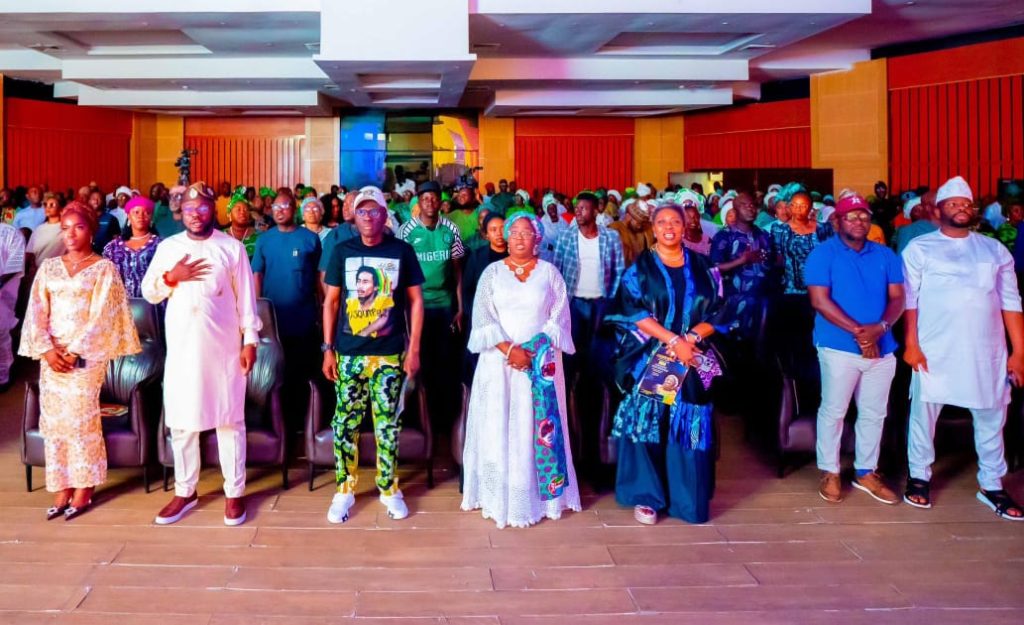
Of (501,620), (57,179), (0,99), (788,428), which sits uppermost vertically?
(0,99)

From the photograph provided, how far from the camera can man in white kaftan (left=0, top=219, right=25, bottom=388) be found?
6234 millimetres

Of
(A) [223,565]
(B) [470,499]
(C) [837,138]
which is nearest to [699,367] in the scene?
(B) [470,499]

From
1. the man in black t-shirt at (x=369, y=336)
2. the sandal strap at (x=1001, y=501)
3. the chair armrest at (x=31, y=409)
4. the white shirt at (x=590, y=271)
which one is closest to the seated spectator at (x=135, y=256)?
the chair armrest at (x=31, y=409)

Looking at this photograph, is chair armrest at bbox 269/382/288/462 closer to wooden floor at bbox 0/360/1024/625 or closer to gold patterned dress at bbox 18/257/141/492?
wooden floor at bbox 0/360/1024/625

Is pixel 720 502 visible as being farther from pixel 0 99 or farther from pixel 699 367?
pixel 0 99

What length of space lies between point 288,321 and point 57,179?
45.6 feet

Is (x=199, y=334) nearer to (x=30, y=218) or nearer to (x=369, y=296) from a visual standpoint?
(x=369, y=296)

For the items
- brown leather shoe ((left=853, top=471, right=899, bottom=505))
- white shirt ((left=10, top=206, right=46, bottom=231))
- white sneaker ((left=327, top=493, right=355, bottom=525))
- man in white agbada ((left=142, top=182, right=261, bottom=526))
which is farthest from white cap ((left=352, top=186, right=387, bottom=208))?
white shirt ((left=10, top=206, right=46, bottom=231))

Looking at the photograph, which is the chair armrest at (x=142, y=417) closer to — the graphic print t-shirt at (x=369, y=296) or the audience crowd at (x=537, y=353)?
the audience crowd at (x=537, y=353)

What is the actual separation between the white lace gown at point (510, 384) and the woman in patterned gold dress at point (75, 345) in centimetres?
164

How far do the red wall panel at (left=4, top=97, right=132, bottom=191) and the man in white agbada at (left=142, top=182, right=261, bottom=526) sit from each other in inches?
549

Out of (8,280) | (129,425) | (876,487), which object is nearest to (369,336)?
(129,425)

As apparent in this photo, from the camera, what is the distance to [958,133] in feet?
40.7

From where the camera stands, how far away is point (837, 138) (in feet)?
47.3
